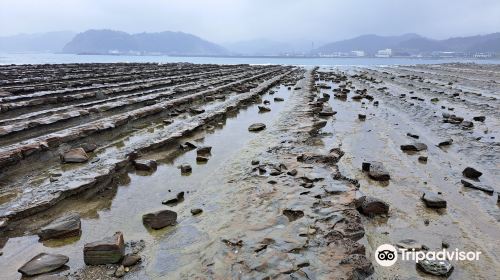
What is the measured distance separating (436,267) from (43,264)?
12.9 feet

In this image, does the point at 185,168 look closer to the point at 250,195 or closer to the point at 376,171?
the point at 250,195

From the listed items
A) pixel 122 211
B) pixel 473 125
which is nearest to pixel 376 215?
pixel 122 211

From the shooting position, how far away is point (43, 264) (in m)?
3.61

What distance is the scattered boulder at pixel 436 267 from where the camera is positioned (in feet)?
11.7

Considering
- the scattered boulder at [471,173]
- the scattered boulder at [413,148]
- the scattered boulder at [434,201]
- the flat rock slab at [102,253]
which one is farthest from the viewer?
the scattered boulder at [413,148]

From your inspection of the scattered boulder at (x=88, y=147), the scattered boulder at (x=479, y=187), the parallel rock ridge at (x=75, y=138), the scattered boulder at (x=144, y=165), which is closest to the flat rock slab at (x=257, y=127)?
the parallel rock ridge at (x=75, y=138)

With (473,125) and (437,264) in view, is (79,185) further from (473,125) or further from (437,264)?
(473,125)

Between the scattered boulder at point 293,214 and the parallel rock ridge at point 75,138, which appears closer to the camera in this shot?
the scattered boulder at point 293,214

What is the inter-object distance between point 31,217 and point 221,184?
278cm

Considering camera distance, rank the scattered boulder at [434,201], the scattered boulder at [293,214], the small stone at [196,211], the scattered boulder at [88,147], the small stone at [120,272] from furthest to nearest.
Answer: the scattered boulder at [88,147] < the scattered boulder at [434,201] < the small stone at [196,211] < the scattered boulder at [293,214] < the small stone at [120,272]

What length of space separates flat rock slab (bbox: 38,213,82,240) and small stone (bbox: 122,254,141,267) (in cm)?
101

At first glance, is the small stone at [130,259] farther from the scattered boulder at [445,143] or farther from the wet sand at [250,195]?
the scattered boulder at [445,143]

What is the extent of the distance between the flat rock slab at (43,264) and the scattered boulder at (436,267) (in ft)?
11.9

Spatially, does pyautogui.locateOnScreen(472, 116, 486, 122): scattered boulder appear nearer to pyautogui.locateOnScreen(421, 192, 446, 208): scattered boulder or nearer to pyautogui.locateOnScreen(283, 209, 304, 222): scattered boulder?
pyautogui.locateOnScreen(421, 192, 446, 208): scattered boulder
